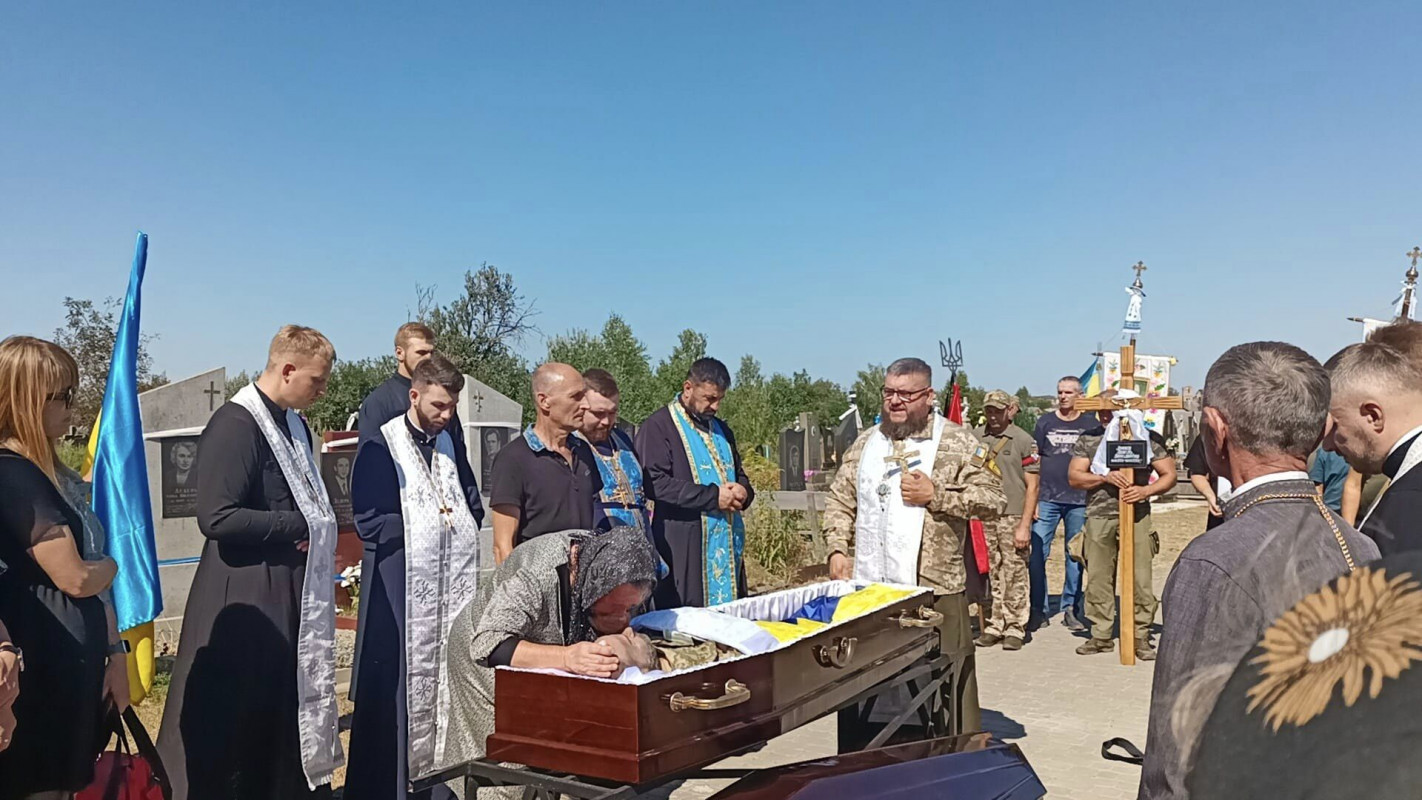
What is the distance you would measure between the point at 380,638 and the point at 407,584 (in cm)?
26

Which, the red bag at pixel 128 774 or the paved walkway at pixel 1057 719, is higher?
the red bag at pixel 128 774

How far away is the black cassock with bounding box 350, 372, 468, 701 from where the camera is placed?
14.6 feet

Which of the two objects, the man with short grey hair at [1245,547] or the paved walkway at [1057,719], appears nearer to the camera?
the man with short grey hair at [1245,547]

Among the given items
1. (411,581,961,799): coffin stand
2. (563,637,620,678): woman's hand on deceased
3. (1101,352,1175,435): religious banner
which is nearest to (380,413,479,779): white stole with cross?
(411,581,961,799): coffin stand

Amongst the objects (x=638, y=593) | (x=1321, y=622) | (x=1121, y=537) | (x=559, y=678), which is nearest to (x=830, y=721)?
(x=1121, y=537)

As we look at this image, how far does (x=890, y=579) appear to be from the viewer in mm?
5457

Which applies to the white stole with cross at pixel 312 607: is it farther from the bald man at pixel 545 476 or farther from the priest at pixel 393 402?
the bald man at pixel 545 476

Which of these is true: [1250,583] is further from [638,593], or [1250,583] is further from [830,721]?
[830,721]

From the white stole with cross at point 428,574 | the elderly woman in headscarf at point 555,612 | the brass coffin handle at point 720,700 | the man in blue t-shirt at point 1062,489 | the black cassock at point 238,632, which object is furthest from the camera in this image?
Result: the man in blue t-shirt at point 1062,489

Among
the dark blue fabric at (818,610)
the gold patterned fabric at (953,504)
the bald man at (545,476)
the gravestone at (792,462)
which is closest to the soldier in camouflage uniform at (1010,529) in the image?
the gold patterned fabric at (953,504)

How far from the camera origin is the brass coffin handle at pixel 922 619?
4.01 m

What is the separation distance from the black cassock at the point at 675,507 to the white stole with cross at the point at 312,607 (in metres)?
2.11

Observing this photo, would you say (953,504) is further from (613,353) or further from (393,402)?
(613,353)

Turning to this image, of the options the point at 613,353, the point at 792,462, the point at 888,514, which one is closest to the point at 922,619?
the point at 888,514
